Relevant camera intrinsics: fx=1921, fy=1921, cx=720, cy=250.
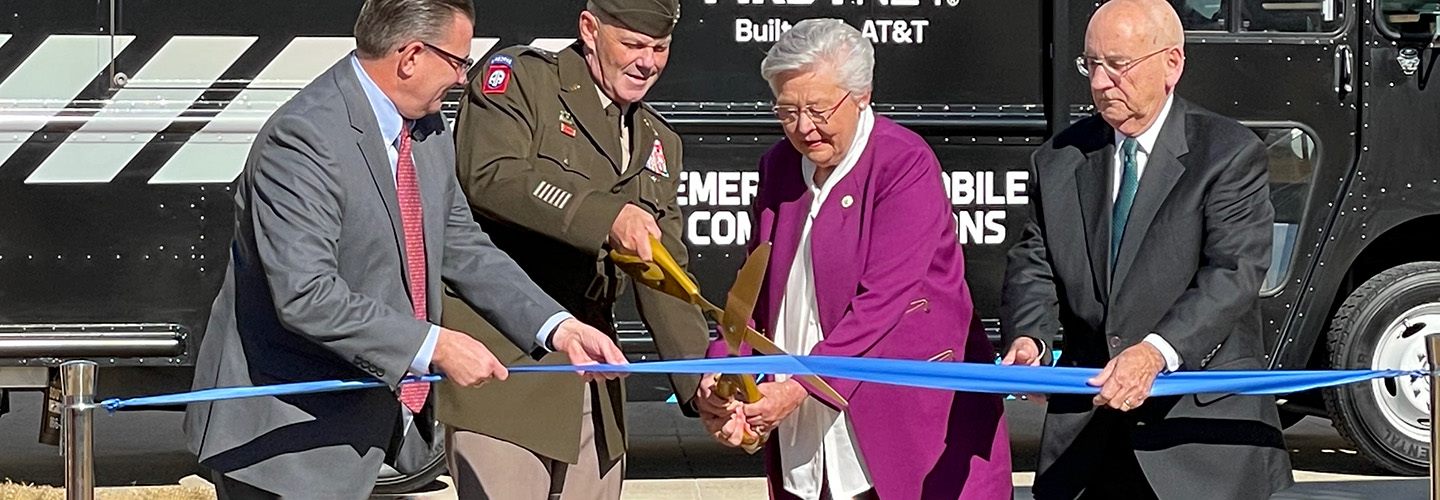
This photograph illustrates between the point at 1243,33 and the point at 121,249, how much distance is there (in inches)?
166

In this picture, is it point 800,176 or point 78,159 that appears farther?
point 78,159

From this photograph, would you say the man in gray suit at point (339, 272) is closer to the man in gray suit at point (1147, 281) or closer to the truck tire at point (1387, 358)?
the man in gray suit at point (1147, 281)

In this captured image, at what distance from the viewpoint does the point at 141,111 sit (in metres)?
6.73

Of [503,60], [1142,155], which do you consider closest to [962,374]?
[1142,155]

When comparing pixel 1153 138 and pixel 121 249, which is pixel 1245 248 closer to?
pixel 1153 138

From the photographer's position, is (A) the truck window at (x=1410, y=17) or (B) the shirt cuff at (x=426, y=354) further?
(A) the truck window at (x=1410, y=17)

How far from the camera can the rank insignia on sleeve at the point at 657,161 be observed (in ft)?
14.8

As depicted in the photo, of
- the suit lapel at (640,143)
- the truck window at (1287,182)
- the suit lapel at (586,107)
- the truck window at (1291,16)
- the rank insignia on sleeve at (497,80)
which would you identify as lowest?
the truck window at (1287,182)

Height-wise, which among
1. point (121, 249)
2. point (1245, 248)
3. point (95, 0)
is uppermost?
point (95, 0)

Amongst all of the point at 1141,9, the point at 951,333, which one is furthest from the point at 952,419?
the point at 1141,9

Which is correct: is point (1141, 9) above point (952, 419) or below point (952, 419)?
above

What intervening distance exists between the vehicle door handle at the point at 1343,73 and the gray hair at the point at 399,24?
4.61 metres

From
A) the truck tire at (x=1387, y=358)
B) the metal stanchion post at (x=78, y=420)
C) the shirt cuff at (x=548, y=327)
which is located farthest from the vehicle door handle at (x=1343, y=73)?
the metal stanchion post at (x=78, y=420)

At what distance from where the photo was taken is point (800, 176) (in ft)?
14.4
